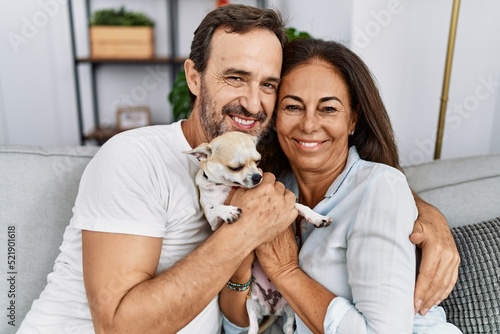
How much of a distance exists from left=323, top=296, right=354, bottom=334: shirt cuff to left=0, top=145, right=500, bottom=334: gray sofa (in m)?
0.49

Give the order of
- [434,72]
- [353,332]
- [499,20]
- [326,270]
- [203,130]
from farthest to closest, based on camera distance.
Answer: [434,72] < [499,20] < [203,130] < [326,270] < [353,332]

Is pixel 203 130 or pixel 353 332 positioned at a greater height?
pixel 203 130

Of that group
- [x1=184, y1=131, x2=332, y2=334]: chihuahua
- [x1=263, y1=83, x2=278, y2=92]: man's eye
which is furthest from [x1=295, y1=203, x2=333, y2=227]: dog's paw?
[x1=263, y1=83, x2=278, y2=92]: man's eye

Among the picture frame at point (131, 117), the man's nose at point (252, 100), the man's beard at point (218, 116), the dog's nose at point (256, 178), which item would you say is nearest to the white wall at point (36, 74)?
the picture frame at point (131, 117)

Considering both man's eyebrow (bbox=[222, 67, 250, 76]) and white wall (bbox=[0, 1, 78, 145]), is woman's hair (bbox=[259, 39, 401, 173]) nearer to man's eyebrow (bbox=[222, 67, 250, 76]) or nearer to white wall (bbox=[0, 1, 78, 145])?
man's eyebrow (bbox=[222, 67, 250, 76])

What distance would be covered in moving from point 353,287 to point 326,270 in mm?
111

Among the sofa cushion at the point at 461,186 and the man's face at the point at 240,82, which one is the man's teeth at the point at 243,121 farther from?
the sofa cushion at the point at 461,186

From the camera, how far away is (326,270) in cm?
119

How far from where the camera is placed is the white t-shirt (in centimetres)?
110

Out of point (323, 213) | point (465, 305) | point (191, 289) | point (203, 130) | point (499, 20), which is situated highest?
point (499, 20)

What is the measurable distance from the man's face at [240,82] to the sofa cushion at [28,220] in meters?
0.62

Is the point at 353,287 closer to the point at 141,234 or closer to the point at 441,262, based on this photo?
the point at 441,262

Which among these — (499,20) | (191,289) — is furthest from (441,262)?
(499,20)

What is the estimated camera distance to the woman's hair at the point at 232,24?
4.31 ft
